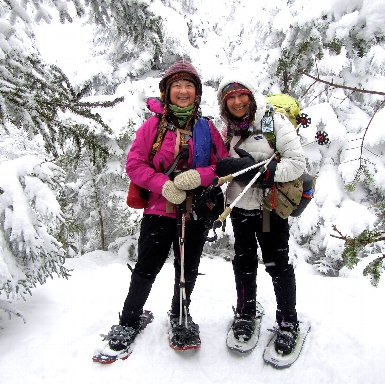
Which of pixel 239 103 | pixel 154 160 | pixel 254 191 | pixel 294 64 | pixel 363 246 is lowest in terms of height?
pixel 363 246

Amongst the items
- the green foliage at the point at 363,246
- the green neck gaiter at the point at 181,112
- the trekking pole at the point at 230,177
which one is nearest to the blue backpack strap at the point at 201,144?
the green neck gaiter at the point at 181,112

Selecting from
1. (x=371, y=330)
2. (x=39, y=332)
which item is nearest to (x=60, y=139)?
(x=39, y=332)

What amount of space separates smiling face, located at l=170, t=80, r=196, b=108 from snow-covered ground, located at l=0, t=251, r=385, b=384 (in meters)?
2.67

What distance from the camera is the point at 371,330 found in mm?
3840

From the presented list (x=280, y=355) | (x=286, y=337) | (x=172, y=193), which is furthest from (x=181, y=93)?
(x=280, y=355)

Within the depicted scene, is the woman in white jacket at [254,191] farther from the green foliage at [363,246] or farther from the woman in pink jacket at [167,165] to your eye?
the green foliage at [363,246]

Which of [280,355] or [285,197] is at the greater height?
[285,197]

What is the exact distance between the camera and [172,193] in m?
3.03

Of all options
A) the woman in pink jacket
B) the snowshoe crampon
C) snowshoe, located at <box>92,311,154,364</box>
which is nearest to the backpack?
the woman in pink jacket

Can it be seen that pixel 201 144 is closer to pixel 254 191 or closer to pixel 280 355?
pixel 254 191

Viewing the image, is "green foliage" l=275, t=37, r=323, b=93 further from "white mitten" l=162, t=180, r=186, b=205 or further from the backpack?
"white mitten" l=162, t=180, r=186, b=205

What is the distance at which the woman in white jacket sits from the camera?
3133 mm

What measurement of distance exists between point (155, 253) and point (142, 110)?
6.10 metres

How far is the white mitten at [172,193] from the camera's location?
304 centimetres
